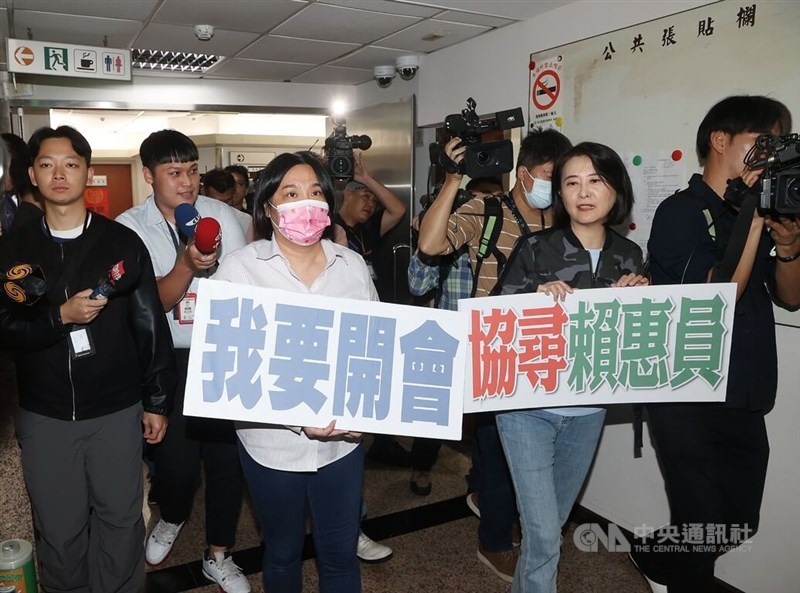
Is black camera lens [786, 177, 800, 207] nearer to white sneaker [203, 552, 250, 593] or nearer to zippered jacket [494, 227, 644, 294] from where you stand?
zippered jacket [494, 227, 644, 294]

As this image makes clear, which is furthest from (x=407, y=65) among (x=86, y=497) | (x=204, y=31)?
(x=86, y=497)

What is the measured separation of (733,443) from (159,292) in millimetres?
1954

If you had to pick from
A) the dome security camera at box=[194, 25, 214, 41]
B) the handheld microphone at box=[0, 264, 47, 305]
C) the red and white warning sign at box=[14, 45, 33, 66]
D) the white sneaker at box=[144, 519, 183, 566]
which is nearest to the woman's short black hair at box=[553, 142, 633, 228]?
the handheld microphone at box=[0, 264, 47, 305]

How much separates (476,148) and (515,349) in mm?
630

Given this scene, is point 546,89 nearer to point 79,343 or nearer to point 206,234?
point 206,234

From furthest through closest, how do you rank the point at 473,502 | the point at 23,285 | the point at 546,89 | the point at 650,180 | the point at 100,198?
the point at 100,198
the point at 546,89
the point at 473,502
the point at 650,180
the point at 23,285

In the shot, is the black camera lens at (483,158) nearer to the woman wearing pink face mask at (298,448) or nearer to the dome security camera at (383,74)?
the woman wearing pink face mask at (298,448)

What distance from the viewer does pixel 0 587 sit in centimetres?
193

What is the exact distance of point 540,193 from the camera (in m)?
2.17

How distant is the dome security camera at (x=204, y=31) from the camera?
360 centimetres

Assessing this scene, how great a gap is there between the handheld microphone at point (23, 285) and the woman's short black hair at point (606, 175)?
4.67 ft

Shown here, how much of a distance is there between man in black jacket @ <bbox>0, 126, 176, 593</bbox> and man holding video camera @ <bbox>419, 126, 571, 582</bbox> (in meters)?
0.95

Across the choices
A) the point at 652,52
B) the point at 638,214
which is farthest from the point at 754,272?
the point at 652,52

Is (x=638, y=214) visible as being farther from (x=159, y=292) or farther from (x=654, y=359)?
(x=159, y=292)
